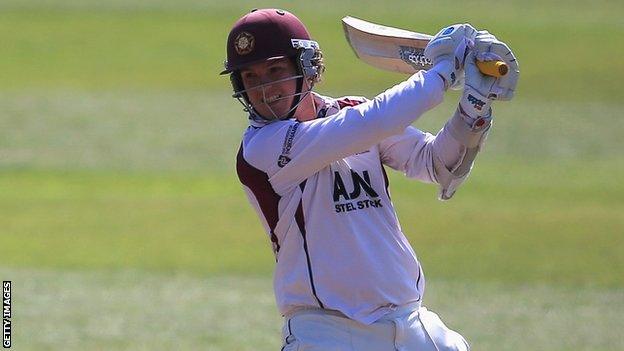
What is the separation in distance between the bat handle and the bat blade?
36cm

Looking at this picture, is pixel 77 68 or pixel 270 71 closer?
pixel 270 71

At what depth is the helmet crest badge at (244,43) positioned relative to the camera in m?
3.96

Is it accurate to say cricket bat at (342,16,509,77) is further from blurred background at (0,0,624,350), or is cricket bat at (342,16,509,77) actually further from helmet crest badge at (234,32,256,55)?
blurred background at (0,0,624,350)

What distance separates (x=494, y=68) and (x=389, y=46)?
2.28 feet

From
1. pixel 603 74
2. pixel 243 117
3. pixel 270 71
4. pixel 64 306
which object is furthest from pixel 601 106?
pixel 270 71

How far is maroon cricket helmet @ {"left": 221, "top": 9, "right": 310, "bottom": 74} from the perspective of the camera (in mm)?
3957

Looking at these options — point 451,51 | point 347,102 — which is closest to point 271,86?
point 347,102

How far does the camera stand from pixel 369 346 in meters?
3.84

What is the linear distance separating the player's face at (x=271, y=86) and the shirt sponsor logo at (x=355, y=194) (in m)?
0.28

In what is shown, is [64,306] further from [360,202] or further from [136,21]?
[136,21]

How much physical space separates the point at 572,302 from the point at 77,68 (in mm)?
14986

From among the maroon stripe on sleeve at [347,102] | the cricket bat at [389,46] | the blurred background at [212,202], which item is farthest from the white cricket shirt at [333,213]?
the blurred background at [212,202]

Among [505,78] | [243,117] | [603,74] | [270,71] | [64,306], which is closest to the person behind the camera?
[505,78]

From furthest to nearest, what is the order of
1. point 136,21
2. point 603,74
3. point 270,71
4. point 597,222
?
point 136,21, point 603,74, point 597,222, point 270,71
